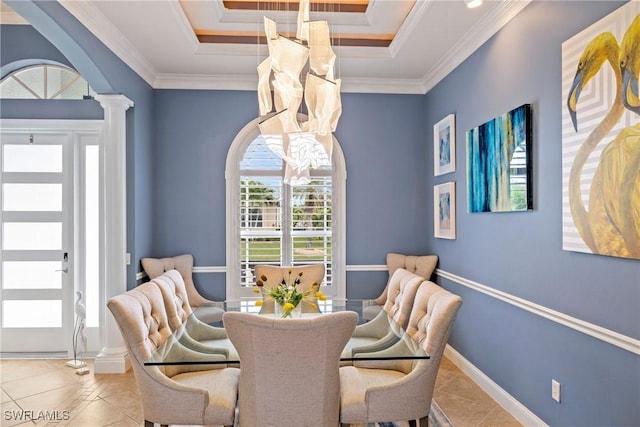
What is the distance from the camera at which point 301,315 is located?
2600 mm

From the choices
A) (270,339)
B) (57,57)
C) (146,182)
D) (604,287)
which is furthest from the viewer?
(146,182)

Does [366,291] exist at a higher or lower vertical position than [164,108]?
lower

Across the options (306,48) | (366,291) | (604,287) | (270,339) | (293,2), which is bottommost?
(366,291)

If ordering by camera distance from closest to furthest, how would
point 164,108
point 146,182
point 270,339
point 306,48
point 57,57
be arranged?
point 270,339
point 306,48
point 57,57
point 146,182
point 164,108

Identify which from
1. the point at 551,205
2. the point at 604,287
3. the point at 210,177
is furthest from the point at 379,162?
the point at 604,287

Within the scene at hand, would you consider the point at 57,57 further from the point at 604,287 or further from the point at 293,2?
the point at 604,287

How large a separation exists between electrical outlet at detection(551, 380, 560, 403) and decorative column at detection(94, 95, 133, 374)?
11.1 ft

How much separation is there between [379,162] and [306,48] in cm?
244

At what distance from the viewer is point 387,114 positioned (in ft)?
14.9

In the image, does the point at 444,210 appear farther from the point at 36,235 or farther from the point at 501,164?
the point at 36,235

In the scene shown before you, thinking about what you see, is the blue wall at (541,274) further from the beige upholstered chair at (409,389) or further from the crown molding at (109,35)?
the crown molding at (109,35)

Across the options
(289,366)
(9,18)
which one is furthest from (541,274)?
(9,18)

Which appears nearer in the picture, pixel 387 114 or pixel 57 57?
pixel 57 57

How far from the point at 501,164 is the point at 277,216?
8.18 ft
